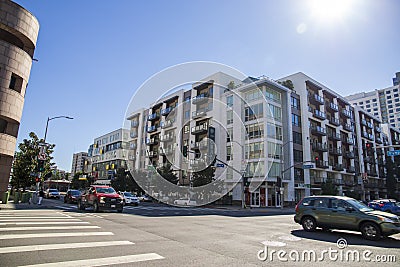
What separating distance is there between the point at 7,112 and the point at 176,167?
3281 centimetres

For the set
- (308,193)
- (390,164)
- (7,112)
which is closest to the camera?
(7,112)

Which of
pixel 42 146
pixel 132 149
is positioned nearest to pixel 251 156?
pixel 42 146

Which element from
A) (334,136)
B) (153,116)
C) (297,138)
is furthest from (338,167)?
(153,116)

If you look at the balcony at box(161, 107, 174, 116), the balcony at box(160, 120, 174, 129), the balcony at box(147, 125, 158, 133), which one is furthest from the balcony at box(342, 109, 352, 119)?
the balcony at box(147, 125, 158, 133)

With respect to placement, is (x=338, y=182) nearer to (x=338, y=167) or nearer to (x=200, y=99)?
(x=338, y=167)

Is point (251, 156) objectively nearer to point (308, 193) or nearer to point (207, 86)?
point (308, 193)

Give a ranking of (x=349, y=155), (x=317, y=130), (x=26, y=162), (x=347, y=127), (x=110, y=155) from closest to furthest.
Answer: (x=26, y=162), (x=317, y=130), (x=349, y=155), (x=347, y=127), (x=110, y=155)

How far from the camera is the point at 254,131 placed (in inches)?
1671

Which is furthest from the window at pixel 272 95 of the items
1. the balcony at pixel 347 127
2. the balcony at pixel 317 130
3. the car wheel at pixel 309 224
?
the car wheel at pixel 309 224

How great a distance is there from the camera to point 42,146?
81.6 ft

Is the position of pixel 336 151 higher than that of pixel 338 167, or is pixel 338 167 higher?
pixel 336 151

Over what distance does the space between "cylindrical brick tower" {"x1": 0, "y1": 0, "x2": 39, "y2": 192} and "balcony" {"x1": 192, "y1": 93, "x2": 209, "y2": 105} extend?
28755 millimetres

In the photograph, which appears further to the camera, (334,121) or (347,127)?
(347,127)

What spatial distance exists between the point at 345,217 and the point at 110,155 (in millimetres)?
77471
